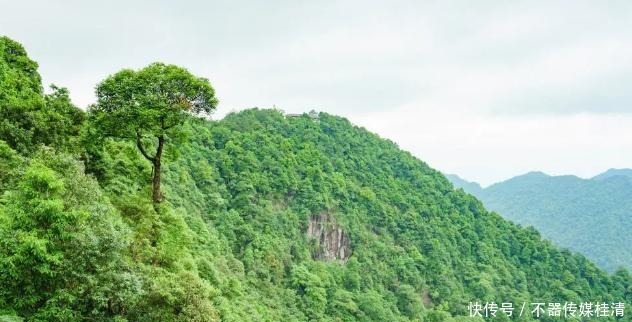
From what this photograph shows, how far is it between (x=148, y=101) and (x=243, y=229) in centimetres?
3398

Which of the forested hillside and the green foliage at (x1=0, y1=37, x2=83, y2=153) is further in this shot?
the green foliage at (x1=0, y1=37, x2=83, y2=153)

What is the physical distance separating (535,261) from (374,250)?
28834 mm

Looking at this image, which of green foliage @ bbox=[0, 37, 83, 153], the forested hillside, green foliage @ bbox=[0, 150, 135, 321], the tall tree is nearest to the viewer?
green foliage @ bbox=[0, 150, 135, 321]

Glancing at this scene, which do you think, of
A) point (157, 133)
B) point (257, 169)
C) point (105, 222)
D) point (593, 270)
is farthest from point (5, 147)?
point (593, 270)

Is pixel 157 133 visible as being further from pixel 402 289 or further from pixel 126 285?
pixel 402 289

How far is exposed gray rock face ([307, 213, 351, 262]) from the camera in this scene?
62406mm

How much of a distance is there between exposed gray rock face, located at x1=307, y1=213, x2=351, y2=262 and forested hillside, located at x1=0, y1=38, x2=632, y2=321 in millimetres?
171

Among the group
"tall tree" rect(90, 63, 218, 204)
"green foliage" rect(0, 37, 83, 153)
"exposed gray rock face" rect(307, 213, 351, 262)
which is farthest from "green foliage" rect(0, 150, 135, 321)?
"exposed gray rock face" rect(307, 213, 351, 262)

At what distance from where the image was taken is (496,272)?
73.2m

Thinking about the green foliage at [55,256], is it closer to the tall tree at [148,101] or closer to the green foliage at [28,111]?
the tall tree at [148,101]

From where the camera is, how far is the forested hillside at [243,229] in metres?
11.8

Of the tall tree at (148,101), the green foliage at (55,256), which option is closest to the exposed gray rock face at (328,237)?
the tall tree at (148,101)

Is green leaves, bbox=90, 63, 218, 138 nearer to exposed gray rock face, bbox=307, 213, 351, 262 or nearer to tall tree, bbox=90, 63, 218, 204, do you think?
tall tree, bbox=90, 63, 218, 204

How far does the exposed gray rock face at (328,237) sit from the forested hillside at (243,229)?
0.17 m
